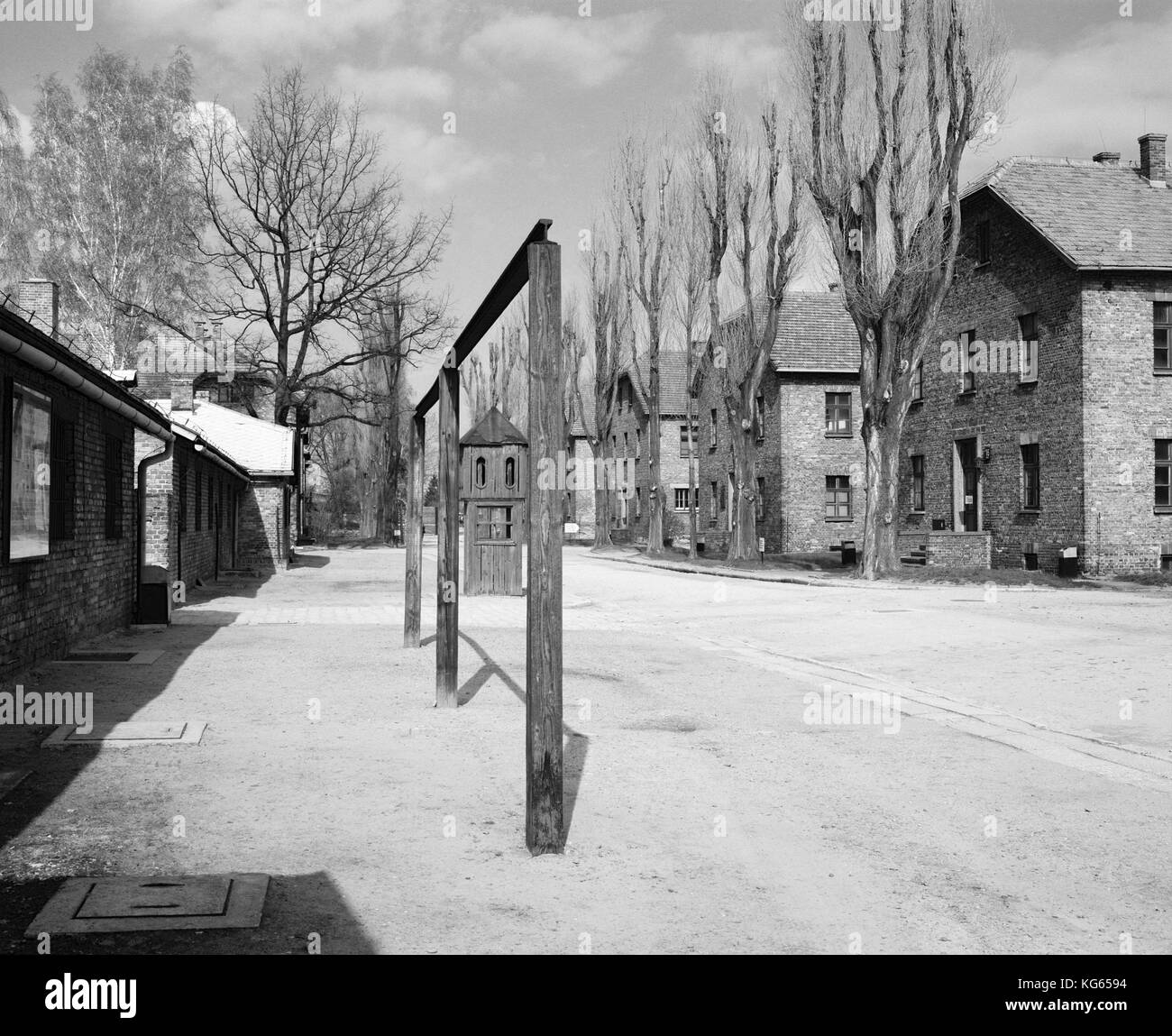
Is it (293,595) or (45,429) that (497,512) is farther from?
(45,429)

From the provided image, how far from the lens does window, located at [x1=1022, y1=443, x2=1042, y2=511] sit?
27.6 metres

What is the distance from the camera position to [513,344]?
198 ft

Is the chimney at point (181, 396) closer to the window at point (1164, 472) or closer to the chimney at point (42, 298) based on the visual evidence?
the chimney at point (42, 298)

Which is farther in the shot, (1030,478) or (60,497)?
(1030,478)

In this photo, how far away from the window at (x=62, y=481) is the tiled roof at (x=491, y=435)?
1109 cm

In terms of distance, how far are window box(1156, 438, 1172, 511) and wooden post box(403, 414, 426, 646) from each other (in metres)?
19.3

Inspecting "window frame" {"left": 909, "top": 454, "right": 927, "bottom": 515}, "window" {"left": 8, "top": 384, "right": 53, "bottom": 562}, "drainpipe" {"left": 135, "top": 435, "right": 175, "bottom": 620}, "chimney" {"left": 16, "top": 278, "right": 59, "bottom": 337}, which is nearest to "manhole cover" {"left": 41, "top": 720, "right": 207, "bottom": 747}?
"window" {"left": 8, "top": 384, "right": 53, "bottom": 562}

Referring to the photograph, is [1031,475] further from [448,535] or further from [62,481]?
[62,481]

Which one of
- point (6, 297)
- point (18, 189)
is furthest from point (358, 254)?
point (6, 297)

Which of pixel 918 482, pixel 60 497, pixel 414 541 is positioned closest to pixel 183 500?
pixel 414 541

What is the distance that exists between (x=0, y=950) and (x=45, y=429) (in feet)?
26.4

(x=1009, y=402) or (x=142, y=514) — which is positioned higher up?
(x=1009, y=402)

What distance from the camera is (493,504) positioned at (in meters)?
22.3

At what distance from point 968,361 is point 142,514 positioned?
22.3 meters
